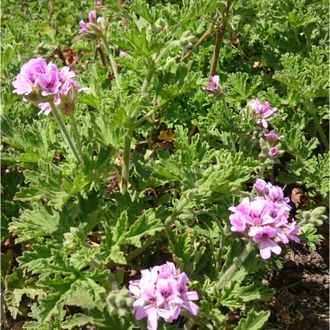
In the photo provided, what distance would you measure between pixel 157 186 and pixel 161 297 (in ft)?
3.17

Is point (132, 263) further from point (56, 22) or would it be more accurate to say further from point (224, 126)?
point (56, 22)

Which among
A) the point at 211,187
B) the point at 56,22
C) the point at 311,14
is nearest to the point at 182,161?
the point at 211,187

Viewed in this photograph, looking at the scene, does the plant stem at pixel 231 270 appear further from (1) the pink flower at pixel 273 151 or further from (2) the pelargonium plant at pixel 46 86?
(2) the pelargonium plant at pixel 46 86

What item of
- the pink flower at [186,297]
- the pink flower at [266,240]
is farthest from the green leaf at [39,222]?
the pink flower at [266,240]

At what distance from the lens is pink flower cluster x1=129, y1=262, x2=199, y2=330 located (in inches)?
71.7

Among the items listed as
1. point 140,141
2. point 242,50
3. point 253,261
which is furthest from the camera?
point 242,50

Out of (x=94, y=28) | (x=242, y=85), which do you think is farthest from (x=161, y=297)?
(x=242, y=85)

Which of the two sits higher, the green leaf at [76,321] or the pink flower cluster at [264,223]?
the pink flower cluster at [264,223]

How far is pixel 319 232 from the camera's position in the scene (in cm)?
304

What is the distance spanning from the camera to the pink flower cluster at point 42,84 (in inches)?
80.8

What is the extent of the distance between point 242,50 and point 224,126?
1.34 metres

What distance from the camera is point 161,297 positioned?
182 cm

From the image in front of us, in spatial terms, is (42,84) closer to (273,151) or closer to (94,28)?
(94,28)

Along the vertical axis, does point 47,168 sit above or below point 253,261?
above
